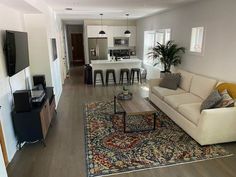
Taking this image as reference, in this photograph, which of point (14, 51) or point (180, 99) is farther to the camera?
point (180, 99)

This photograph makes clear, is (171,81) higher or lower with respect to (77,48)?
lower

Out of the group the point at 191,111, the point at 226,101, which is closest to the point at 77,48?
the point at 191,111

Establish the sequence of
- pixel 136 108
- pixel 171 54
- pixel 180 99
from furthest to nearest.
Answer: pixel 171 54, pixel 180 99, pixel 136 108

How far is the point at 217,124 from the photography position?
3.06 metres

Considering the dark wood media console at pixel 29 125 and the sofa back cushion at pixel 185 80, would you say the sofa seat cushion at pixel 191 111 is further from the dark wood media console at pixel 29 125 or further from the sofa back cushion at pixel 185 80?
the dark wood media console at pixel 29 125

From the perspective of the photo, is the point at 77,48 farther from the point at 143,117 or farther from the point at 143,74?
the point at 143,117

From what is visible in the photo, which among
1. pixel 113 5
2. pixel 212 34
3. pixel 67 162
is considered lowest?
pixel 67 162

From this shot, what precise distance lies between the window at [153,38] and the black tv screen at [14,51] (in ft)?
15.1

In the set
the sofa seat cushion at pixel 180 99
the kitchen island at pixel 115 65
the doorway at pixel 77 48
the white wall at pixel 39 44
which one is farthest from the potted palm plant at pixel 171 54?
the doorway at pixel 77 48

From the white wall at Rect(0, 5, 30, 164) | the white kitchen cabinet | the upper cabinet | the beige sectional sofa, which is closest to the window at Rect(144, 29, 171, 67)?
the upper cabinet

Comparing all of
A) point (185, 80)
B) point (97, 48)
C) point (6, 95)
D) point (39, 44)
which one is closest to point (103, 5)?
point (39, 44)

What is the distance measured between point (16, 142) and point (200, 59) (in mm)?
4325

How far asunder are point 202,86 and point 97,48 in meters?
5.94

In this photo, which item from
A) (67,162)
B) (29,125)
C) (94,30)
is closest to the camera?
(67,162)
